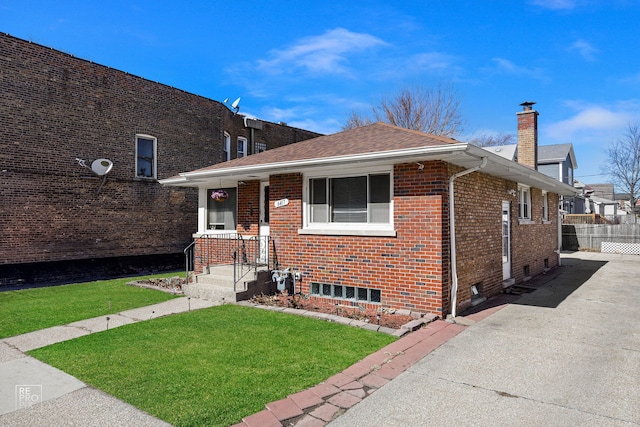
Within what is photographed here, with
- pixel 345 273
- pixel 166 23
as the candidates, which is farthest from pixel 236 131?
pixel 345 273

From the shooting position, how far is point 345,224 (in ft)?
26.3

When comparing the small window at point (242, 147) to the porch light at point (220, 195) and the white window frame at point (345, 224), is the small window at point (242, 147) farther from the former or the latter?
the white window frame at point (345, 224)

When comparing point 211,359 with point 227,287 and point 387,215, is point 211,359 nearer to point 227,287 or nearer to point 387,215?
point 227,287

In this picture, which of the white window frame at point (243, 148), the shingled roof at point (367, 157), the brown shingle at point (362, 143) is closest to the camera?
the shingled roof at point (367, 157)

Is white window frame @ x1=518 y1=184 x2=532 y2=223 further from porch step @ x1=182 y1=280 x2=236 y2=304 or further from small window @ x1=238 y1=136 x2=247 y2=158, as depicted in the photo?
small window @ x1=238 y1=136 x2=247 y2=158

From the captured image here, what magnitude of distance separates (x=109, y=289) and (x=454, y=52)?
44.2 feet

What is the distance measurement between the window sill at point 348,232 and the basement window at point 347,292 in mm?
1065

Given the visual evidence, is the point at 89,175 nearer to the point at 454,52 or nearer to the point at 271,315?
the point at 271,315

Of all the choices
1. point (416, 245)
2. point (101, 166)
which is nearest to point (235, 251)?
point (416, 245)

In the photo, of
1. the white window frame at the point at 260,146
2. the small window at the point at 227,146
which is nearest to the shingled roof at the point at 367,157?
the small window at the point at 227,146

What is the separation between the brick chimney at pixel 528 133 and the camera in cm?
1507

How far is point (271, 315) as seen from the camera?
277 inches

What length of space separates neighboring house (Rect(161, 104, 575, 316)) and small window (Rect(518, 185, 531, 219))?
1179mm

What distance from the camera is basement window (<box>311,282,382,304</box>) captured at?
7.59 metres
